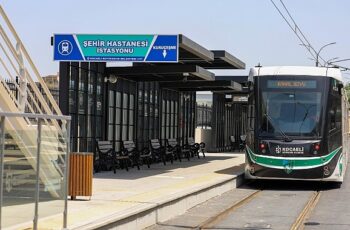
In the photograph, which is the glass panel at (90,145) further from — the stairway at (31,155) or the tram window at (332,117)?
the stairway at (31,155)

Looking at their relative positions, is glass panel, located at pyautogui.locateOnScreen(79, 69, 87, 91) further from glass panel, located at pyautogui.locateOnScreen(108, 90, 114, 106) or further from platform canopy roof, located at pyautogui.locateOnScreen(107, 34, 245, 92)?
glass panel, located at pyautogui.locateOnScreen(108, 90, 114, 106)

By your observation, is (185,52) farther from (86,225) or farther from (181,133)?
(86,225)

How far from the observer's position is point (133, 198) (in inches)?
450

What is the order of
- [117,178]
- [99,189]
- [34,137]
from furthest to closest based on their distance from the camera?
[117,178], [99,189], [34,137]

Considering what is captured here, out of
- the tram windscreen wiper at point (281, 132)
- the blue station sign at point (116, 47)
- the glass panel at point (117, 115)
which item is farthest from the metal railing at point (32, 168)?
the glass panel at point (117, 115)

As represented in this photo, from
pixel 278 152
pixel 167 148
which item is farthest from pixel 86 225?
pixel 167 148

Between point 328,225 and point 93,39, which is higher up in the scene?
point 93,39

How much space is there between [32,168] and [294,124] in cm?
1043

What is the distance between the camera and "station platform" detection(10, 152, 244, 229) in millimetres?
8820

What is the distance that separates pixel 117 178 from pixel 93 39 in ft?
13.7

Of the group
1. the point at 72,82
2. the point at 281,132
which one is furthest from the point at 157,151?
the point at 281,132

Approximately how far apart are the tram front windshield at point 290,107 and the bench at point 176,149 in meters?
7.47

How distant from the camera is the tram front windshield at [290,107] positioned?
1623cm

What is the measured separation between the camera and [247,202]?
45.7ft
